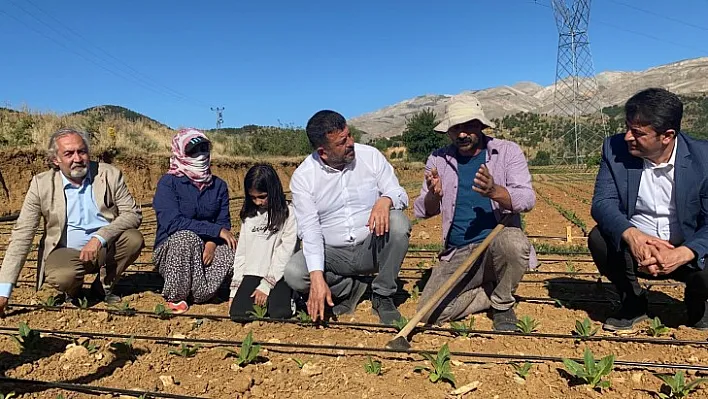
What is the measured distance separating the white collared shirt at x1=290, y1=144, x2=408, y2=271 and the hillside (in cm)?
7754

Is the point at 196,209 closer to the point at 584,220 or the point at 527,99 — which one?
the point at 584,220

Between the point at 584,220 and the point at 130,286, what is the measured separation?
6.53m

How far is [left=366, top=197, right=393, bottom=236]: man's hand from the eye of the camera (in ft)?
10.2

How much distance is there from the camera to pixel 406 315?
3506 mm

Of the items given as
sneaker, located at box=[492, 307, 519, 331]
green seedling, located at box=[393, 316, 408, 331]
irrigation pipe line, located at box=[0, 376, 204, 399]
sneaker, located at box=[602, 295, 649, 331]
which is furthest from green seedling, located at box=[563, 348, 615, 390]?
irrigation pipe line, located at box=[0, 376, 204, 399]

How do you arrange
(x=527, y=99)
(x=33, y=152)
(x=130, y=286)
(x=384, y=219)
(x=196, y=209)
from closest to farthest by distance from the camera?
1. (x=384, y=219)
2. (x=196, y=209)
3. (x=130, y=286)
4. (x=33, y=152)
5. (x=527, y=99)

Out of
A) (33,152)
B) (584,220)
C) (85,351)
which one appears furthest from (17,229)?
(33,152)

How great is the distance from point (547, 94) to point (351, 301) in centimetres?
14693

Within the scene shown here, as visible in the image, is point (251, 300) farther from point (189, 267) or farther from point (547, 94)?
point (547, 94)

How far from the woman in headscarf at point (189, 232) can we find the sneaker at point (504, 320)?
189 cm

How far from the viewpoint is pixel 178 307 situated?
3705 millimetres

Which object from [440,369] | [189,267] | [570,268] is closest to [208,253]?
[189,267]

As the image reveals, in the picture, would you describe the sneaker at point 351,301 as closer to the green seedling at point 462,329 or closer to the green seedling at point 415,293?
the green seedling at point 415,293

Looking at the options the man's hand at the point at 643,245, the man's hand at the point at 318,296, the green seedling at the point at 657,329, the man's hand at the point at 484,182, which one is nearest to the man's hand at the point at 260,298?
the man's hand at the point at 318,296
